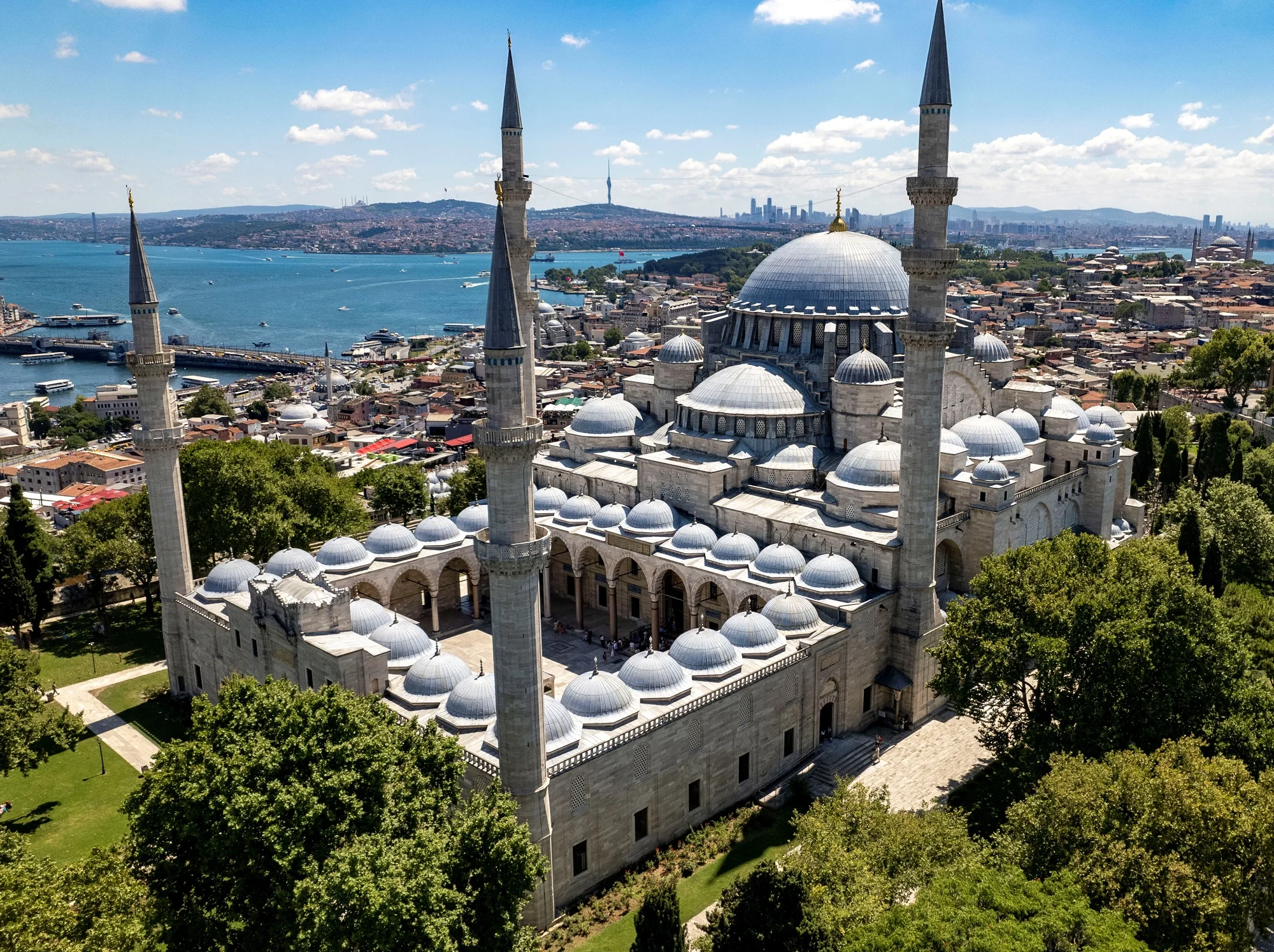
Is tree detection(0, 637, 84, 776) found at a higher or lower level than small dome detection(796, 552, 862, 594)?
lower

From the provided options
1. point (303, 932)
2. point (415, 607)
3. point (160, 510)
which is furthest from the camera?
point (415, 607)

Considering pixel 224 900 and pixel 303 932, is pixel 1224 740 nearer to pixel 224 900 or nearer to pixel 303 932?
pixel 303 932

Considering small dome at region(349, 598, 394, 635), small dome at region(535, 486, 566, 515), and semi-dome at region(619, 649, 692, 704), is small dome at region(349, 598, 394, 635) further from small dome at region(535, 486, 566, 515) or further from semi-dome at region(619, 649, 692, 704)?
small dome at region(535, 486, 566, 515)

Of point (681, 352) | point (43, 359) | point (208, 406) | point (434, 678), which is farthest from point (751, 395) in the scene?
point (43, 359)

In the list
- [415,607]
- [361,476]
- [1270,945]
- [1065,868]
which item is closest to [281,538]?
[415,607]

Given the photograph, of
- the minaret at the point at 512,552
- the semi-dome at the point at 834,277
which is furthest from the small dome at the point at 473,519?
the minaret at the point at 512,552

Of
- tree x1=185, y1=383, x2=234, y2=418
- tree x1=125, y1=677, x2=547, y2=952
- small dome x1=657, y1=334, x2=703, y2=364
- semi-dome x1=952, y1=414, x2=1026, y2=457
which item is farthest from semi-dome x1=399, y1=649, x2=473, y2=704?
tree x1=185, y1=383, x2=234, y2=418

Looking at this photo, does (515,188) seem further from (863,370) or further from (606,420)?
(863,370)
